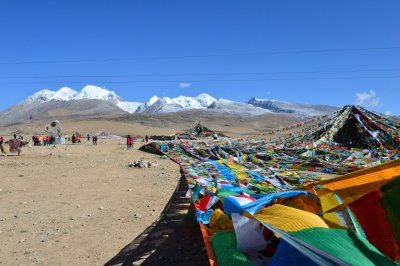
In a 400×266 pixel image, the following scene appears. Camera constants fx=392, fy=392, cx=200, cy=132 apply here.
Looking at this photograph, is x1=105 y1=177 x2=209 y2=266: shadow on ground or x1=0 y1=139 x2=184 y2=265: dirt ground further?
x1=0 y1=139 x2=184 y2=265: dirt ground

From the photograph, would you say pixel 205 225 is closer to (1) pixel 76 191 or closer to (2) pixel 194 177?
(2) pixel 194 177

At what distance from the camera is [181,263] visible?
5137 mm

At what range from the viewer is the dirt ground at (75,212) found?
5.88 meters

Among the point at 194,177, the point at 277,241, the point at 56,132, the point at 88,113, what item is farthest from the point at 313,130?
the point at 88,113

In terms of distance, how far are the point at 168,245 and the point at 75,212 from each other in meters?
3.14

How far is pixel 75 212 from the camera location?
8227 millimetres

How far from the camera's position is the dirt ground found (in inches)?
232

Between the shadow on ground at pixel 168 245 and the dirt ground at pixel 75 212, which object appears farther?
the dirt ground at pixel 75 212

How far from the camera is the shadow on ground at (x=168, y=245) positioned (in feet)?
17.4

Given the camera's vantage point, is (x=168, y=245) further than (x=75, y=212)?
No

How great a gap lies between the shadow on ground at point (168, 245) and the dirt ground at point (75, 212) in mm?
210

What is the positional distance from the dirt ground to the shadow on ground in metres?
0.21

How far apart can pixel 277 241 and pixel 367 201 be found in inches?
33.8

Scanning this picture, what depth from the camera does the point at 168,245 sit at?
593 centimetres
